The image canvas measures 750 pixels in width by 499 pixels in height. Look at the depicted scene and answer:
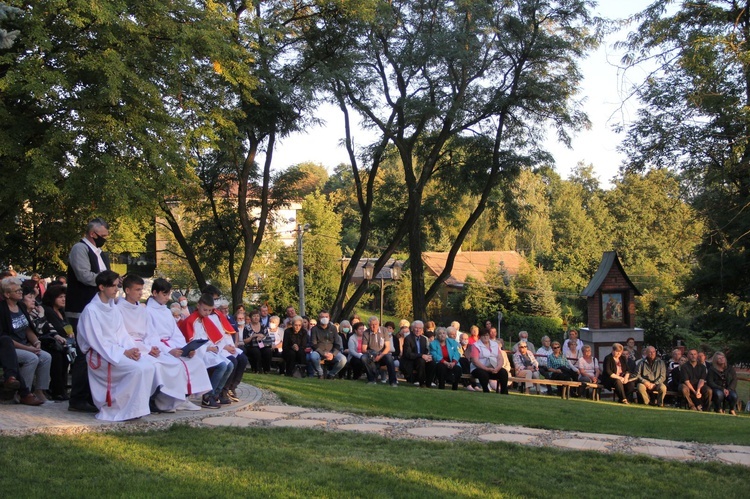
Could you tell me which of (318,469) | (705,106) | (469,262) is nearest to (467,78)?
(705,106)

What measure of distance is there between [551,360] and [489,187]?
858 centimetres

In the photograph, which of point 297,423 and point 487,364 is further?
point 487,364

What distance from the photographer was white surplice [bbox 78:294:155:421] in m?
7.51

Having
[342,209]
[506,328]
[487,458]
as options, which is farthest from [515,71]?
[342,209]

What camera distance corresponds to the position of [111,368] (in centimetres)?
768

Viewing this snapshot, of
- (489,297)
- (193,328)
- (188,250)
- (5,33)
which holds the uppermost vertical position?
(489,297)

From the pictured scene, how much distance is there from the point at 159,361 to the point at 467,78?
17.5 metres

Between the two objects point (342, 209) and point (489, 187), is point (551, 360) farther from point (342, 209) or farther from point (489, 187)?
point (342, 209)

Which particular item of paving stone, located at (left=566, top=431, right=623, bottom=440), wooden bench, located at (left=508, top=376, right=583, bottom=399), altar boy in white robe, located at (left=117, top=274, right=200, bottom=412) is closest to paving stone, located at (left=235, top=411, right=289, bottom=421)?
altar boy in white robe, located at (left=117, top=274, right=200, bottom=412)

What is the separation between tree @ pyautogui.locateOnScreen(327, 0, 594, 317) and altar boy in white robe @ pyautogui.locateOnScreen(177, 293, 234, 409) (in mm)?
13387

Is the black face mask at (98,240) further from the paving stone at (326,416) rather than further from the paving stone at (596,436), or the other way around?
the paving stone at (596,436)

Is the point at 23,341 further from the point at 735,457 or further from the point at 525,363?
the point at 525,363

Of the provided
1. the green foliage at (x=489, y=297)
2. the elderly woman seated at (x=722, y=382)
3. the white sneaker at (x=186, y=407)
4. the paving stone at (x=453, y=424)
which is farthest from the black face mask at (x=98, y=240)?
the green foliage at (x=489, y=297)

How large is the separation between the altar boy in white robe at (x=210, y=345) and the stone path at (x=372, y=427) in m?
0.29
